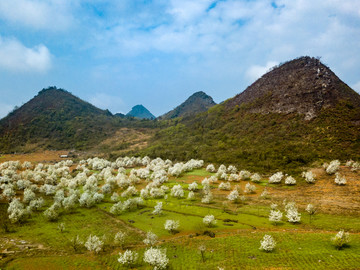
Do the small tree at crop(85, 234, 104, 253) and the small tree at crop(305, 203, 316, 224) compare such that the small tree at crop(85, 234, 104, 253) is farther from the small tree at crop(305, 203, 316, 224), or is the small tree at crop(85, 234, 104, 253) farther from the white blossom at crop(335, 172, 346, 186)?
the white blossom at crop(335, 172, 346, 186)

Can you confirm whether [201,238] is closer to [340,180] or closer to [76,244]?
[76,244]

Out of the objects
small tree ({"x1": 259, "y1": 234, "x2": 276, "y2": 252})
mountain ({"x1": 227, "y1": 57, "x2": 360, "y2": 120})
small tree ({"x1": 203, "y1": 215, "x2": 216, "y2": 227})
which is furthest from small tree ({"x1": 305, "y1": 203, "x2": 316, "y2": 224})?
mountain ({"x1": 227, "y1": 57, "x2": 360, "y2": 120})

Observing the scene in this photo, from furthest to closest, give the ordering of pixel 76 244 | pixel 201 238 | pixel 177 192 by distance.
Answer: pixel 177 192, pixel 201 238, pixel 76 244

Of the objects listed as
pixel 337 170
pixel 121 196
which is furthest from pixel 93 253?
pixel 337 170

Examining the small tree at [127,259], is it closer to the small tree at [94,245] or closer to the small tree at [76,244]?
the small tree at [94,245]

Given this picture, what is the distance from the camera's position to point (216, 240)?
197 ft

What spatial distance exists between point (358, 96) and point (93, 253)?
221 m

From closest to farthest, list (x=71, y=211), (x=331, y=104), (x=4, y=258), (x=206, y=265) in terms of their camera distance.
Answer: (x=206, y=265), (x=4, y=258), (x=71, y=211), (x=331, y=104)

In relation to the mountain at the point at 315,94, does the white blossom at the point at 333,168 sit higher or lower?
lower

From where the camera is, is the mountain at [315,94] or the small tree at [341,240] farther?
the mountain at [315,94]

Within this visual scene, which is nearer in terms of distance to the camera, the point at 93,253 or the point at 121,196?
the point at 93,253

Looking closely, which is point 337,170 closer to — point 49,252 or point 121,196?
point 121,196

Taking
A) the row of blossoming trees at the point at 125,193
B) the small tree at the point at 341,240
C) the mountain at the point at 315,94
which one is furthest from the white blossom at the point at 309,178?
the mountain at the point at 315,94

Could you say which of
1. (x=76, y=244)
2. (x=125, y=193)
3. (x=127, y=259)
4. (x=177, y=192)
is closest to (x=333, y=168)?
(x=177, y=192)
